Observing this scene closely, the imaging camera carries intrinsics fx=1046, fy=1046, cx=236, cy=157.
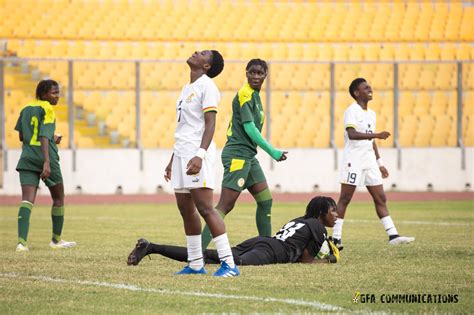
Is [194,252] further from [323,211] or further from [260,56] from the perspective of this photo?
[260,56]

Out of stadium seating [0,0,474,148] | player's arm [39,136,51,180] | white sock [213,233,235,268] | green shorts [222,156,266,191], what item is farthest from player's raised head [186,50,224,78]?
stadium seating [0,0,474,148]

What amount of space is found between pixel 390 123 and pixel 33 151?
17.5 m

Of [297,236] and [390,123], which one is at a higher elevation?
[390,123]

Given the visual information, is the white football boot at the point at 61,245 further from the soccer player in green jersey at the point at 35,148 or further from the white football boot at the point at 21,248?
the white football boot at the point at 21,248

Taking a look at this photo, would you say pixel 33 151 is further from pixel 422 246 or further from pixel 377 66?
pixel 377 66

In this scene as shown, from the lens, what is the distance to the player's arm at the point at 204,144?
9000mm

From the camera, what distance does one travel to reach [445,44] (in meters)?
36.3

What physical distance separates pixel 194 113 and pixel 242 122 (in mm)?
1631

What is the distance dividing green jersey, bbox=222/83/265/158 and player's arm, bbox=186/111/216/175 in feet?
5.62

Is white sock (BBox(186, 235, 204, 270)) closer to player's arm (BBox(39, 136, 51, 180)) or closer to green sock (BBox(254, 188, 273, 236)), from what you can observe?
green sock (BBox(254, 188, 273, 236))

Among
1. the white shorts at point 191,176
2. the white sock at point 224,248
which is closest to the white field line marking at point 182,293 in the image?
the white sock at point 224,248

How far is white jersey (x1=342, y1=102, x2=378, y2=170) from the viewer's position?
13.8 metres

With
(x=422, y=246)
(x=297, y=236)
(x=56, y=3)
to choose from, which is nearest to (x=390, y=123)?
(x=56, y=3)

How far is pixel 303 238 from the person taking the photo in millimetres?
10867
